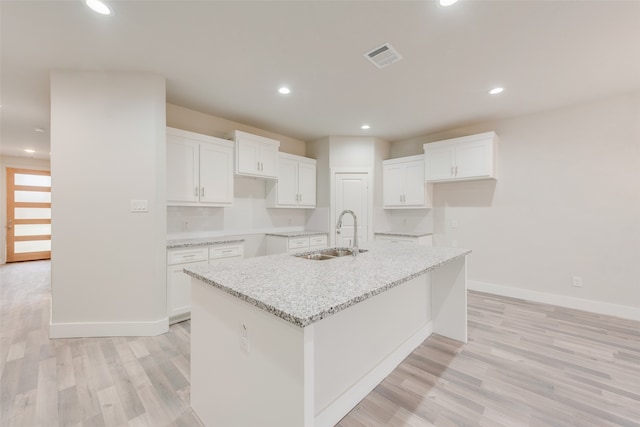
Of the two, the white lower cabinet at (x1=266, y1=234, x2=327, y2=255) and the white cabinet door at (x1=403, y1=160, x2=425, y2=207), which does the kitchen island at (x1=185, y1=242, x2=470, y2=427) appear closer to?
the white lower cabinet at (x1=266, y1=234, x2=327, y2=255)

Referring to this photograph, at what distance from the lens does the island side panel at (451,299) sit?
2.53 meters

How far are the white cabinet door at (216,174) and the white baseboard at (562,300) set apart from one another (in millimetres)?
3952

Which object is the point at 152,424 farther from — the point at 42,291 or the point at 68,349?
the point at 42,291

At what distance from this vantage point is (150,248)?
8.79 feet

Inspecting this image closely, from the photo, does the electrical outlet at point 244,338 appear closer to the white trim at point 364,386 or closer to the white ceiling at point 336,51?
the white trim at point 364,386

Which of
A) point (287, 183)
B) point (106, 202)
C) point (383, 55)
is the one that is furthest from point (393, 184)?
point (106, 202)

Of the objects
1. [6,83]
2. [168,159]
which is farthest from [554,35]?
[6,83]

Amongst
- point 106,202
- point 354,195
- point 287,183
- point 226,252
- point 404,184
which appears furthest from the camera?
point 354,195

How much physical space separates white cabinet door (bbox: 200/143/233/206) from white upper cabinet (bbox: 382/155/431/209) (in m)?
2.75

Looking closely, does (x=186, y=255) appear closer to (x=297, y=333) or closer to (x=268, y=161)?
(x=268, y=161)

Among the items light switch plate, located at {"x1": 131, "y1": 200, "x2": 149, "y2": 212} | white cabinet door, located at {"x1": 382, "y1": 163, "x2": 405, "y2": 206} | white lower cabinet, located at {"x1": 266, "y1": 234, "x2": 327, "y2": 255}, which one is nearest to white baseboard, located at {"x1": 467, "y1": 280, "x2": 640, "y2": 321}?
white cabinet door, located at {"x1": 382, "y1": 163, "x2": 405, "y2": 206}

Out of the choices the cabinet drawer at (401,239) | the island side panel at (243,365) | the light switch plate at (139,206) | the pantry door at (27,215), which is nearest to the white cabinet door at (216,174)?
the light switch plate at (139,206)

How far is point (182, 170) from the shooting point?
10.5ft

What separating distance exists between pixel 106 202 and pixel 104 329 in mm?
1243
